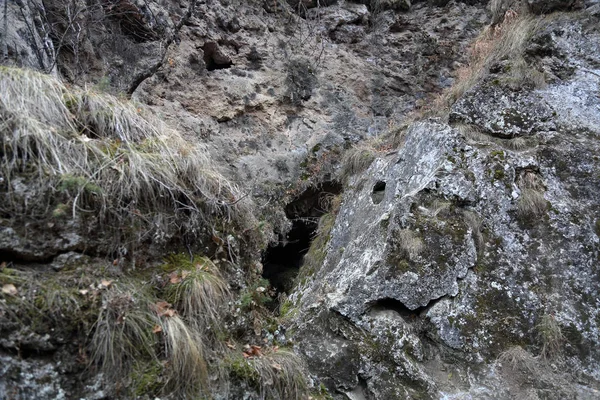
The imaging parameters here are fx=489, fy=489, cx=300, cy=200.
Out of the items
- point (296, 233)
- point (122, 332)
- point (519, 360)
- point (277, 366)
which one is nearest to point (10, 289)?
point (122, 332)

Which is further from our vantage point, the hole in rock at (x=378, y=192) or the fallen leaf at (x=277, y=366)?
the hole in rock at (x=378, y=192)

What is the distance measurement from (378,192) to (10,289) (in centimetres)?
389

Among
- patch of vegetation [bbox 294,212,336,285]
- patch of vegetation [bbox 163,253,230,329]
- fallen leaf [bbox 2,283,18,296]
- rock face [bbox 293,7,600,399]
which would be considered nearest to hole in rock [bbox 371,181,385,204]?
rock face [bbox 293,7,600,399]

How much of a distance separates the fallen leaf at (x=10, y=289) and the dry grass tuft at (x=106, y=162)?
447mm

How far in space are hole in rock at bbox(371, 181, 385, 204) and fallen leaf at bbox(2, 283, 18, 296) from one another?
3724mm

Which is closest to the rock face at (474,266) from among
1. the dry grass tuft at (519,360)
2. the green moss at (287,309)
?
the dry grass tuft at (519,360)

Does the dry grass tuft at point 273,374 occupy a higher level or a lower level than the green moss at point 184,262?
lower

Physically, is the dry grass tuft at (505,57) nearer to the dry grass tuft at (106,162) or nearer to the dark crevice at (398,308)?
the dark crevice at (398,308)

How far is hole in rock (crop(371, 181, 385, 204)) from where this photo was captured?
5480 millimetres

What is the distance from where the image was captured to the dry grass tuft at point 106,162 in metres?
2.99

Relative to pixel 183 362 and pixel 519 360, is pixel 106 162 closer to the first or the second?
pixel 183 362

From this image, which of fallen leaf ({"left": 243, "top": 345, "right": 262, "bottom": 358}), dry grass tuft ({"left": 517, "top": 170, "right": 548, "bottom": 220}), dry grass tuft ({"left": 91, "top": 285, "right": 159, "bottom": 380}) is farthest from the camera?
Result: dry grass tuft ({"left": 517, "top": 170, "right": 548, "bottom": 220})

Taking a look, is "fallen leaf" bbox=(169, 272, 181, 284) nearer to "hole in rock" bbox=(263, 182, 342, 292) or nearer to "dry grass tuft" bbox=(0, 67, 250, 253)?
"dry grass tuft" bbox=(0, 67, 250, 253)

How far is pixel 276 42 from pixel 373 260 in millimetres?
5028
